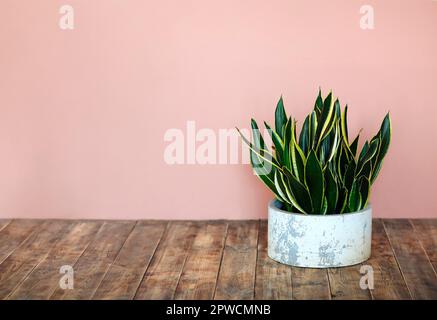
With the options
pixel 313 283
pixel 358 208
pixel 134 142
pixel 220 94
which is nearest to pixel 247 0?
pixel 220 94

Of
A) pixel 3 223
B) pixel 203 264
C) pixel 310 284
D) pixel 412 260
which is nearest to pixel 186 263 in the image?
pixel 203 264

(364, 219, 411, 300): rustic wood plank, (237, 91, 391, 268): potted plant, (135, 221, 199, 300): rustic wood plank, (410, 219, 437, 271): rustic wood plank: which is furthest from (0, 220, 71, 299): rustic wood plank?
(410, 219, 437, 271): rustic wood plank

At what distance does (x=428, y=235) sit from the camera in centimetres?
246

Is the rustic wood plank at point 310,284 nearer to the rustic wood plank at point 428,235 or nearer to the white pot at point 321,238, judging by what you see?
the white pot at point 321,238

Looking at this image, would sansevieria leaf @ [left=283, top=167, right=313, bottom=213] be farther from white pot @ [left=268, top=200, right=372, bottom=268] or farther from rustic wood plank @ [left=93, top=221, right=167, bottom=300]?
rustic wood plank @ [left=93, top=221, right=167, bottom=300]

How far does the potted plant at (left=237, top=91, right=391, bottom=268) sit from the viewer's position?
2154mm

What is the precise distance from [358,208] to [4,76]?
124 cm

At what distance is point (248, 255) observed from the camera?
229 centimetres

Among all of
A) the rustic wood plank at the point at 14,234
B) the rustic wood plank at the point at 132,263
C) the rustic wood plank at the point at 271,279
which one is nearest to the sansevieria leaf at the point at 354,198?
the rustic wood plank at the point at 271,279

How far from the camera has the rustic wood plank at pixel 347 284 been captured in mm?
1963

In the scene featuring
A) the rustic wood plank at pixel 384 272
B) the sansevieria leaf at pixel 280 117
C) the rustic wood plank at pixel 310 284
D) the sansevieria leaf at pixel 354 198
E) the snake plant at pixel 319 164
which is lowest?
the rustic wood plank at pixel 310 284

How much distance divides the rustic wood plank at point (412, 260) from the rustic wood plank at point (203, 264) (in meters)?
0.51

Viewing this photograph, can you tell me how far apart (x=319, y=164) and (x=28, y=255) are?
0.89m
